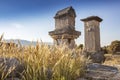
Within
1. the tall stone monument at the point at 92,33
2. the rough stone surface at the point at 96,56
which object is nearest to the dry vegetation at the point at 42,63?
the rough stone surface at the point at 96,56

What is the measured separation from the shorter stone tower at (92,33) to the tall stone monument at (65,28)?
8.24 feet

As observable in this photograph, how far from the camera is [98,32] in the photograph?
10.5m

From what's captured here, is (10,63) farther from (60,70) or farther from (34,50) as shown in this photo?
(60,70)

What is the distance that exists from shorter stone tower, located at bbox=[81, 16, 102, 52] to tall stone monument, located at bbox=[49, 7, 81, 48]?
8.24 ft

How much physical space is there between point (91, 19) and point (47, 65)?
7029mm

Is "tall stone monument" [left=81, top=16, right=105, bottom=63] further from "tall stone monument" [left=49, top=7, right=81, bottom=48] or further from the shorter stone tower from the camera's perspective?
"tall stone monument" [left=49, top=7, right=81, bottom=48]

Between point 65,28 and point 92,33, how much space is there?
3131mm

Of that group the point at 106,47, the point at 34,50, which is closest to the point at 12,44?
the point at 34,50

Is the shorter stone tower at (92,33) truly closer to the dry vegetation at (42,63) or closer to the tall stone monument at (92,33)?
the tall stone monument at (92,33)

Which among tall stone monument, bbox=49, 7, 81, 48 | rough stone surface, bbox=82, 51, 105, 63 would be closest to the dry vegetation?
tall stone monument, bbox=49, 7, 81, 48

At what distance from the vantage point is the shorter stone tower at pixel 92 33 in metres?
10.3

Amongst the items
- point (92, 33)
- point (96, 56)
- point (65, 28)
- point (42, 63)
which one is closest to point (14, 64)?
point (42, 63)

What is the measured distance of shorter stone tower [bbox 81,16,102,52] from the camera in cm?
1026

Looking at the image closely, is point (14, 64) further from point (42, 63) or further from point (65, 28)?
point (65, 28)
